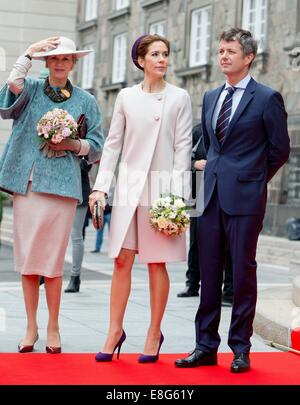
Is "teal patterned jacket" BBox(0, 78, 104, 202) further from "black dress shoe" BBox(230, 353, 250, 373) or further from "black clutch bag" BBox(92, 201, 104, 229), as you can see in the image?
"black dress shoe" BBox(230, 353, 250, 373)

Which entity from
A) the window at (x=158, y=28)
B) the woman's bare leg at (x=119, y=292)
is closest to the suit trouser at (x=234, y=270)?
the woman's bare leg at (x=119, y=292)

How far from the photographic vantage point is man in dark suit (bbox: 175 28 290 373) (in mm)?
6699

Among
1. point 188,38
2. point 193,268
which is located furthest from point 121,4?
point 193,268

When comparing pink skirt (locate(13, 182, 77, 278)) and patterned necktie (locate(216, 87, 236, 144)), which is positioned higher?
patterned necktie (locate(216, 87, 236, 144))

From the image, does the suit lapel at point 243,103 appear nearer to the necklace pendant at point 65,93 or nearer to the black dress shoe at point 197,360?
the necklace pendant at point 65,93

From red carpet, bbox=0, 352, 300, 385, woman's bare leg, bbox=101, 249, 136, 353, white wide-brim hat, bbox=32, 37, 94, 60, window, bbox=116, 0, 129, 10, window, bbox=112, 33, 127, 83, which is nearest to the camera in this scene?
red carpet, bbox=0, 352, 300, 385

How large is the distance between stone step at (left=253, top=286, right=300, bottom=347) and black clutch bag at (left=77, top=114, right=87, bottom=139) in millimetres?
2143

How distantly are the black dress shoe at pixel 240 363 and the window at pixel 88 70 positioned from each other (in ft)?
101

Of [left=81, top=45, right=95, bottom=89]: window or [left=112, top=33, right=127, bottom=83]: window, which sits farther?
[left=81, top=45, right=95, bottom=89]: window

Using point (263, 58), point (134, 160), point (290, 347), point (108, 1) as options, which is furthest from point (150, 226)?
point (108, 1)

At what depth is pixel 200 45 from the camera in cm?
2842

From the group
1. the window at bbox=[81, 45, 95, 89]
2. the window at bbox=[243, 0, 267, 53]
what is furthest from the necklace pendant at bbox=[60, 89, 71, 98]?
the window at bbox=[81, 45, 95, 89]

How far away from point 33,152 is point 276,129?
5.35 feet

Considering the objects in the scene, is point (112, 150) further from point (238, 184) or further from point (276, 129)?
point (276, 129)
